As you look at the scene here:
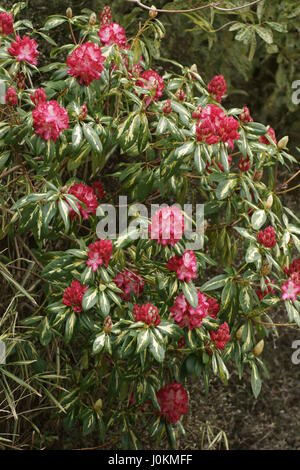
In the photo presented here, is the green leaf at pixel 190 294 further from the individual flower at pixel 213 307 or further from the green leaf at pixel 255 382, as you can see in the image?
the green leaf at pixel 255 382

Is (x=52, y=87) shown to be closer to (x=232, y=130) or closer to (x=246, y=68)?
(x=232, y=130)

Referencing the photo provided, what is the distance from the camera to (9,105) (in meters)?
2.32

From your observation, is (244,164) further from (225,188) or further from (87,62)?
(87,62)

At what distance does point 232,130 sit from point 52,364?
1001 millimetres

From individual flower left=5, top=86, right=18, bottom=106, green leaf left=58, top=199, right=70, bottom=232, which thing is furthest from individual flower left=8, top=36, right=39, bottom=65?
green leaf left=58, top=199, right=70, bottom=232

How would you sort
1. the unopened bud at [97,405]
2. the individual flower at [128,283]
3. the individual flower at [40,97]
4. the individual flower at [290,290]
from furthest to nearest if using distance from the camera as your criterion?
the unopened bud at [97,405], the individual flower at [128,283], the individual flower at [290,290], the individual flower at [40,97]

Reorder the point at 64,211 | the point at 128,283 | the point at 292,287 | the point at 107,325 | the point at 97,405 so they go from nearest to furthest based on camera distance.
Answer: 1. the point at 64,211
2. the point at 107,325
3. the point at 292,287
4. the point at 128,283
5. the point at 97,405

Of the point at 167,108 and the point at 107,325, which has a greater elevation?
the point at 167,108

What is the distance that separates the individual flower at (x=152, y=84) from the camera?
2.35 m

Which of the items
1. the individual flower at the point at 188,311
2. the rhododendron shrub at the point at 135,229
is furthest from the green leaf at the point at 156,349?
the individual flower at the point at 188,311

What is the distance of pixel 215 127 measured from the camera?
2258mm

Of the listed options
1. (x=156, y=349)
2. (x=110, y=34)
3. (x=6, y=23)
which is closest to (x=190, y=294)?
(x=156, y=349)

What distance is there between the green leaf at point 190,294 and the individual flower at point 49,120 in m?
0.53

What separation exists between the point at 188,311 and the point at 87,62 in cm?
73
